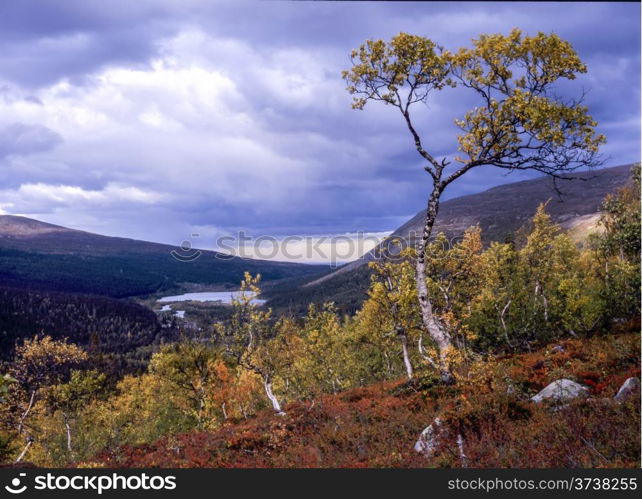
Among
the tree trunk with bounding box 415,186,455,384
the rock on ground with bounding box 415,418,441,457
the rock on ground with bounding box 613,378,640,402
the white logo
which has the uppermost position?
the tree trunk with bounding box 415,186,455,384

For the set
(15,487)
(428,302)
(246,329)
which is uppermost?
(428,302)

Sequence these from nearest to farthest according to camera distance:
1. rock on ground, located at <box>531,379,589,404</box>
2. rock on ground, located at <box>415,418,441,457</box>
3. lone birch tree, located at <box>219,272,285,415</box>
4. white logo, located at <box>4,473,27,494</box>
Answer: white logo, located at <box>4,473,27,494</box> → rock on ground, located at <box>415,418,441,457</box> → rock on ground, located at <box>531,379,589,404</box> → lone birch tree, located at <box>219,272,285,415</box>

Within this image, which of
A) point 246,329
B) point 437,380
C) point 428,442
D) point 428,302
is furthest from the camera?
point 246,329

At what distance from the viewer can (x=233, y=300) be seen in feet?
77.4

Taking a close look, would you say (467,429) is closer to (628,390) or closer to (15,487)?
(628,390)

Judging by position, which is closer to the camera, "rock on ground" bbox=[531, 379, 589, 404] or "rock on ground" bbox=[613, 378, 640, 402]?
"rock on ground" bbox=[613, 378, 640, 402]

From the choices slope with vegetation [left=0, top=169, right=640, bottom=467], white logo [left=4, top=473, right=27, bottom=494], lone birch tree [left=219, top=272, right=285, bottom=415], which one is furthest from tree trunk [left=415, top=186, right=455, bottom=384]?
white logo [left=4, top=473, right=27, bottom=494]

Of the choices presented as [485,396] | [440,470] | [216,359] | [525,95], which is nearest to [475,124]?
[525,95]

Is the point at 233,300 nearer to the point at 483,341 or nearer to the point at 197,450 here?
the point at 197,450

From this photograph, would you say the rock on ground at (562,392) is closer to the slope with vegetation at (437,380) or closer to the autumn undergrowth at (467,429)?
the autumn undergrowth at (467,429)

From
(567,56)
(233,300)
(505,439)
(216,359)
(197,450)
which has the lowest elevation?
(216,359)

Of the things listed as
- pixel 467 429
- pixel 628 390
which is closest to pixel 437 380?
pixel 467 429

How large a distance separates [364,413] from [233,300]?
1037cm

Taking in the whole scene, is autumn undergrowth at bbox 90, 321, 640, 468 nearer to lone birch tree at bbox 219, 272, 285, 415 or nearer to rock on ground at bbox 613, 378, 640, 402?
rock on ground at bbox 613, 378, 640, 402
